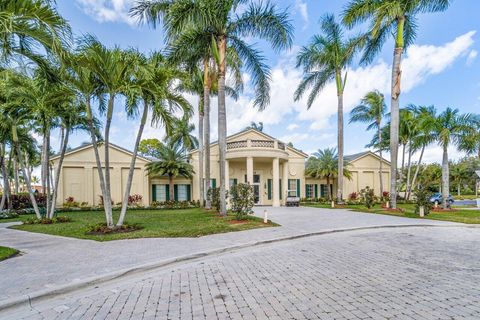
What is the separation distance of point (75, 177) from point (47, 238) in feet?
49.2

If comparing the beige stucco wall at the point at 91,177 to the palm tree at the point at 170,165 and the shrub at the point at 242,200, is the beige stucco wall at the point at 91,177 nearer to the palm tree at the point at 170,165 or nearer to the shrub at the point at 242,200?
the palm tree at the point at 170,165

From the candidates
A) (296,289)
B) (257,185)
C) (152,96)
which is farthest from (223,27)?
(257,185)

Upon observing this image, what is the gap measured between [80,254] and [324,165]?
23076 mm

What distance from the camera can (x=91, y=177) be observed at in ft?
75.8

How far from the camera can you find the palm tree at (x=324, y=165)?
26.5 meters

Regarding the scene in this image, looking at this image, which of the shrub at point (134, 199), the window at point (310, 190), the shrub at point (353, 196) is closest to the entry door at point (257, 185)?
the window at point (310, 190)

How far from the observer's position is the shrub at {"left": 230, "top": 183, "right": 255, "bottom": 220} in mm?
12414

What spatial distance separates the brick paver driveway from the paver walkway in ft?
1.96

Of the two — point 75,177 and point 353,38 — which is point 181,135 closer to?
point 75,177

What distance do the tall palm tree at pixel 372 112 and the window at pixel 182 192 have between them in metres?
18.3

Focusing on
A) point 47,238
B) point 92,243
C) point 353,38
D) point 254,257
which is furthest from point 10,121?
point 353,38

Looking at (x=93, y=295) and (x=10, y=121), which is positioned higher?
(x=10, y=121)

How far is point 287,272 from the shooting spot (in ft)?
18.5

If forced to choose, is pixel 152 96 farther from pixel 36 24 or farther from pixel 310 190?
pixel 310 190
